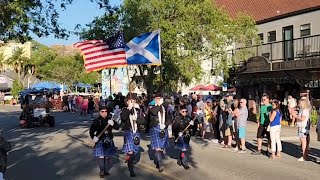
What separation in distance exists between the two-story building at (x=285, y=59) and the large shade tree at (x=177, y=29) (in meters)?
2.47

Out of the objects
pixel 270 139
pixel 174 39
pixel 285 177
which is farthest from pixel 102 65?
pixel 174 39

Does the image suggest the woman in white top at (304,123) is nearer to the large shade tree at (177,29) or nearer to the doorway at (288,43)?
the large shade tree at (177,29)

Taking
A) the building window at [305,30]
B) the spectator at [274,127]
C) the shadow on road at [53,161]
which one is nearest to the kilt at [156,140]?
the shadow on road at [53,161]

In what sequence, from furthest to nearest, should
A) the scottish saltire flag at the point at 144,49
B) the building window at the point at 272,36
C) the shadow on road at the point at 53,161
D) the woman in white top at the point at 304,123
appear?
the building window at the point at 272,36
the scottish saltire flag at the point at 144,49
the woman in white top at the point at 304,123
the shadow on road at the point at 53,161

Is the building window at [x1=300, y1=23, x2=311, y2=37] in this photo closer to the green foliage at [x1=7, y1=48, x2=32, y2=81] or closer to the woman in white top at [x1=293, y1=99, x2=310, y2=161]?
the woman in white top at [x1=293, y1=99, x2=310, y2=161]

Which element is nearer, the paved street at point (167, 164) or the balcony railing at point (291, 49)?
the paved street at point (167, 164)

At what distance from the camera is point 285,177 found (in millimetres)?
11047

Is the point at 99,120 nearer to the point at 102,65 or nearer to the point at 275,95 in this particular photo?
the point at 102,65

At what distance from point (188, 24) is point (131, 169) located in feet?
59.2

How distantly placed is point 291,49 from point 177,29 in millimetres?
6943

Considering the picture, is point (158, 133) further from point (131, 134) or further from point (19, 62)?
point (19, 62)

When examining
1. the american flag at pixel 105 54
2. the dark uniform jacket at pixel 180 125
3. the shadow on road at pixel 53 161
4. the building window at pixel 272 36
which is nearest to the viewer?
the shadow on road at pixel 53 161

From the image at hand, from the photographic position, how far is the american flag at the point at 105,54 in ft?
60.2

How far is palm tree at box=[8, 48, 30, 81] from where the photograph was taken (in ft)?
271
